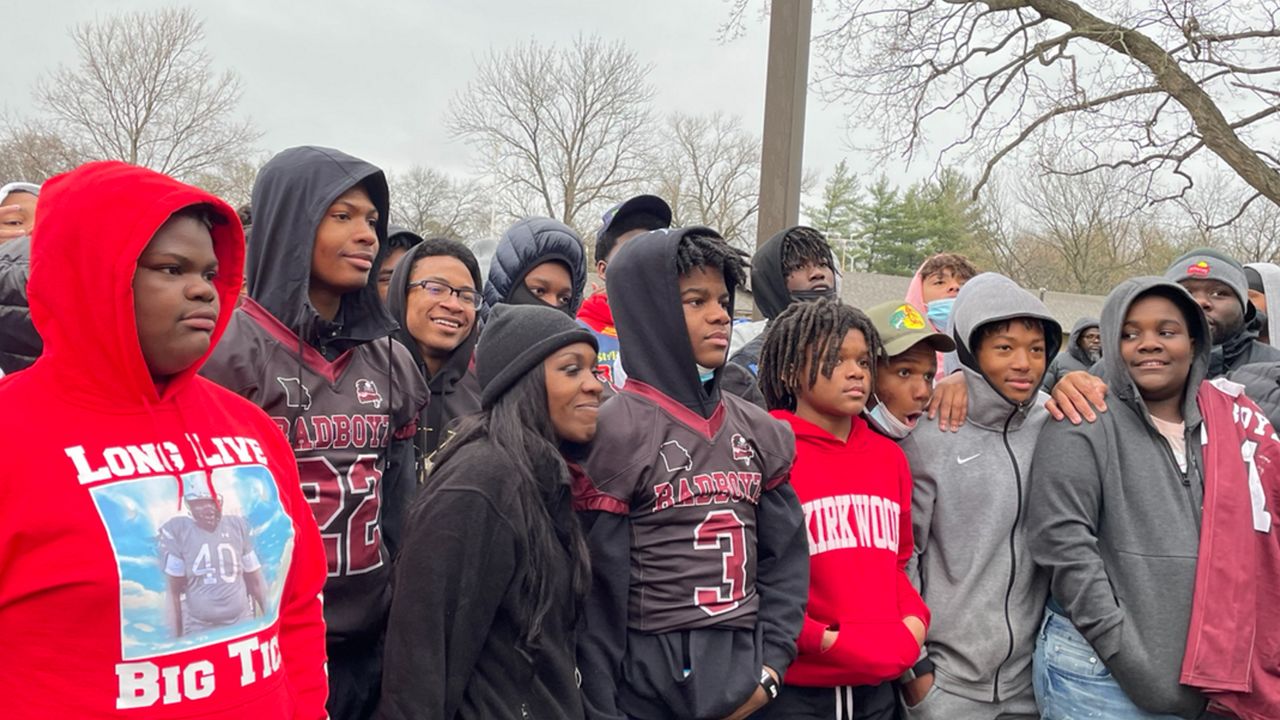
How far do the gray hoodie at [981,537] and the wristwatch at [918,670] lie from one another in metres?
0.05

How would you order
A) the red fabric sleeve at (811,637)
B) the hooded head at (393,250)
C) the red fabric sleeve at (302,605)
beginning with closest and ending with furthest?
the red fabric sleeve at (302,605) < the red fabric sleeve at (811,637) < the hooded head at (393,250)

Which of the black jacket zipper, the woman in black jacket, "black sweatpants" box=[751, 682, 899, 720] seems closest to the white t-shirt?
the black jacket zipper

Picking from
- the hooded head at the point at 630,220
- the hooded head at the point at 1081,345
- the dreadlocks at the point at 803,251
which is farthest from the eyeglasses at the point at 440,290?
the hooded head at the point at 1081,345

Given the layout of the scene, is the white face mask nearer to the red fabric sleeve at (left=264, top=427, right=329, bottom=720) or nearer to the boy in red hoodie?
the boy in red hoodie

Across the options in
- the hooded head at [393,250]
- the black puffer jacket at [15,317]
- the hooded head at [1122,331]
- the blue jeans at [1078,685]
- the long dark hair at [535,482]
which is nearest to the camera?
the long dark hair at [535,482]

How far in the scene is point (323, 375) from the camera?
9.17 feet

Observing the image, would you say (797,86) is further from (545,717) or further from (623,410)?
(545,717)

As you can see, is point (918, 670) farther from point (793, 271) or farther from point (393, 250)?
point (393, 250)

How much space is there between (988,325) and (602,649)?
1846 mm

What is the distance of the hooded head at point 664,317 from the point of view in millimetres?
3004

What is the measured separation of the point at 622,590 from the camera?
2762 millimetres

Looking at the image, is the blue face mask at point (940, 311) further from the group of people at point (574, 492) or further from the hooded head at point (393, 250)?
the hooded head at point (393, 250)

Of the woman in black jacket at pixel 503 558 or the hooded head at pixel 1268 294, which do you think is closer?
the woman in black jacket at pixel 503 558

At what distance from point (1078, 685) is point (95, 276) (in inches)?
119
